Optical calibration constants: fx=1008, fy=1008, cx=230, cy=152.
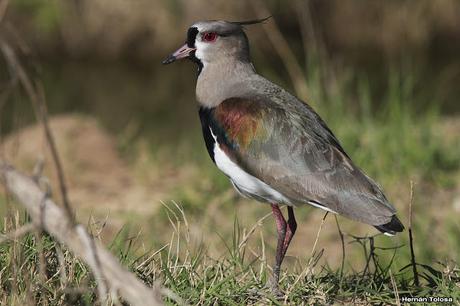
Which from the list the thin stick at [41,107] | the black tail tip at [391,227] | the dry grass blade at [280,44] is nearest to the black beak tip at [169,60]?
the black tail tip at [391,227]

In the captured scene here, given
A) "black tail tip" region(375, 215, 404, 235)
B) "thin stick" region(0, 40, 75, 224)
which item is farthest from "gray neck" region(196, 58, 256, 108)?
"thin stick" region(0, 40, 75, 224)

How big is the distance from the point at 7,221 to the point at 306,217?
10.8 feet

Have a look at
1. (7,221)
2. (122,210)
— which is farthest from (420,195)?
(7,221)

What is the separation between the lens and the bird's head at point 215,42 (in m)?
4.74

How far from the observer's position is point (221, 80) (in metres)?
4.62

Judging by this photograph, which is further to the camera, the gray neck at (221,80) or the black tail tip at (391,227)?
the gray neck at (221,80)

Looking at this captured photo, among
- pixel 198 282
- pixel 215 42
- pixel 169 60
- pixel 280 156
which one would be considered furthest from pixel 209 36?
pixel 198 282

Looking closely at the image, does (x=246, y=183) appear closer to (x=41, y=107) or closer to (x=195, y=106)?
(x=41, y=107)

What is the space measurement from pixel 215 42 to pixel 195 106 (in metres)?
6.42

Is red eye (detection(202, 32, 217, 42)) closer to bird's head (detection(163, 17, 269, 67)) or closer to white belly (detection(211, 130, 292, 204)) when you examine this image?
bird's head (detection(163, 17, 269, 67))

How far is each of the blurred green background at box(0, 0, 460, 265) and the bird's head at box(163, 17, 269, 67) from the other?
0.73 meters

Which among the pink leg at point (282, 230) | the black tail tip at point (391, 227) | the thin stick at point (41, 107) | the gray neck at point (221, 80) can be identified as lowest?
the pink leg at point (282, 230)

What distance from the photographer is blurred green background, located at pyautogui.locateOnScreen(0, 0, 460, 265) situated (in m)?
6.72

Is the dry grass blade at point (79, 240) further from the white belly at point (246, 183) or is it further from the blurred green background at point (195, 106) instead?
the white belly at point (246, 183)
